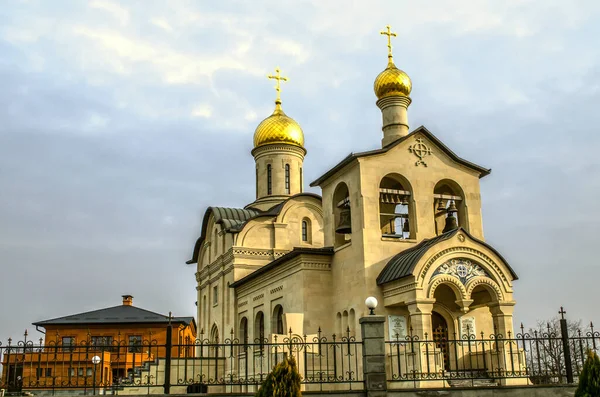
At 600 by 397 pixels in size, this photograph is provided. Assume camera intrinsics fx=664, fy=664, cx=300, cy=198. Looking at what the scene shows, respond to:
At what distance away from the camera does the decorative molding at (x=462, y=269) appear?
48.6 feet

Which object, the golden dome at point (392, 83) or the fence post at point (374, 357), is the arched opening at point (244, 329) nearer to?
the golden dome at point (392, 83)

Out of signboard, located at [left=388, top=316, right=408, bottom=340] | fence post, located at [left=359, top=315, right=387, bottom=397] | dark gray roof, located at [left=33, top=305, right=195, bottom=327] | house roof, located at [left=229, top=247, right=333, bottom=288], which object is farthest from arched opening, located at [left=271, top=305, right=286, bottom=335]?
dark gray roof, located at [left=33, top=305, right=195, bottom=327]

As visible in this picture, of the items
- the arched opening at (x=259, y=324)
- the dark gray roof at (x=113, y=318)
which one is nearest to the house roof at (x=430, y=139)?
the arched opening at (x=259, y=324)

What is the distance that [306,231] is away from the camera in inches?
965

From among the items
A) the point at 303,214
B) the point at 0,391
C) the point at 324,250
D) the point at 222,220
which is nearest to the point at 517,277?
the point at 324,250

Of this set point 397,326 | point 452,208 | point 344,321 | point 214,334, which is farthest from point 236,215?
point 397,326

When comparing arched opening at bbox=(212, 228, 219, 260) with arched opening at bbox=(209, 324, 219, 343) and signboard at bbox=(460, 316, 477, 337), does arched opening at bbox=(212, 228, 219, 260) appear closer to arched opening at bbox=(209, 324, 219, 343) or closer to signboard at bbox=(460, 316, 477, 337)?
arched opening at bbox=(209, 324, 219, 343)

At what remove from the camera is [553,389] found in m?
11.5

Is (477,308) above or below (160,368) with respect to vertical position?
above

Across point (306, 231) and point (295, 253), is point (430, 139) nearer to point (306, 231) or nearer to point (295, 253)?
point (295, 253)

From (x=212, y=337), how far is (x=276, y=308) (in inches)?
267

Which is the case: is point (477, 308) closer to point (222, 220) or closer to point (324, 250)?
point (324, 250)

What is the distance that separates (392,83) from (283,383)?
12048 millimetres

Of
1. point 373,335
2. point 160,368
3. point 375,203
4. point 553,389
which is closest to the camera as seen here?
point 373,335
